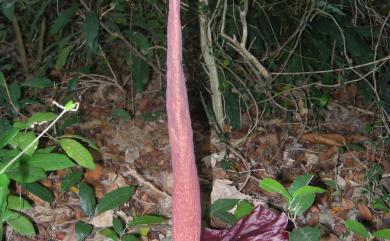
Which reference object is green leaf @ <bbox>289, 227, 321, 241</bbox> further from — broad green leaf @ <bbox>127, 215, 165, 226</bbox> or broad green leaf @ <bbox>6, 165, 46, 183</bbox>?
broad green leaf @ <bbox>6, 165, 46, 183</bbox>

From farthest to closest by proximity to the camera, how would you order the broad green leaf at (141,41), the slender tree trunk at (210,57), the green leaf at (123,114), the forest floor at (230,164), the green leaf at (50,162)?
the green leaf at (123,114) → the broad green leaf at (141,41) → the slender tree trunk at (210,57) → the forest floor at (230,164) → the green leaf at (50,162)

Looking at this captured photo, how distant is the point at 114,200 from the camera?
1943 mm

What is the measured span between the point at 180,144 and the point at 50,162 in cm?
71

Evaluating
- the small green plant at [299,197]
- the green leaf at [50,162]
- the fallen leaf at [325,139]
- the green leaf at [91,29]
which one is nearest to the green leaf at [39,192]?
the green leaf at [50,162]

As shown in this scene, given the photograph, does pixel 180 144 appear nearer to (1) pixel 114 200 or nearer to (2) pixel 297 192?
(2) pixel 297 192

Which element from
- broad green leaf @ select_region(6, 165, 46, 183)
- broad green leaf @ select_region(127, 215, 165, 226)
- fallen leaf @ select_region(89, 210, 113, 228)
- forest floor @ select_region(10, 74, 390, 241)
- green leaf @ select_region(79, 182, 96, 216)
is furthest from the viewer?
forest floor @ select_region(10, 74, 390, 241)

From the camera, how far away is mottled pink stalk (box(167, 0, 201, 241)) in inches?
39.4

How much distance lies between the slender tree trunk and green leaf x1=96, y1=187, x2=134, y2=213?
993mm

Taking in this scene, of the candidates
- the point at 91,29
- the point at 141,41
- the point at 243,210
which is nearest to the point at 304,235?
the point at 243,210

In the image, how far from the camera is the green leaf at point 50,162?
163cm

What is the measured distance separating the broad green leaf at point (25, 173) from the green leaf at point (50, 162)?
3 cm

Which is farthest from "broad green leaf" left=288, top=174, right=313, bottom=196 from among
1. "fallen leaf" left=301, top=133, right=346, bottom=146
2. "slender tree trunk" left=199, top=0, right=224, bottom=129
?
"fallen leaf" left=301, top=133, right=346, bottom=146

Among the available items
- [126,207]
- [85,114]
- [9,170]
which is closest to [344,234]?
[126,207]

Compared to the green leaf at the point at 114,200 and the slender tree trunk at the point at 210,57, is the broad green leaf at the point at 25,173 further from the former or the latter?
the slender tree trunk at the point at 210,57
